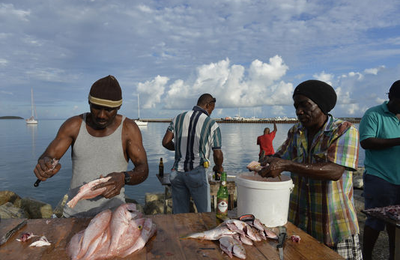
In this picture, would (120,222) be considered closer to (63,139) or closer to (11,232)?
(11,232)

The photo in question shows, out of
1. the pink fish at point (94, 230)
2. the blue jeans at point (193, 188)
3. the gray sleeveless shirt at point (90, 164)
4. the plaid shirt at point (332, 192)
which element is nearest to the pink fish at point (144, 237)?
the pink fish at point (94, 230)

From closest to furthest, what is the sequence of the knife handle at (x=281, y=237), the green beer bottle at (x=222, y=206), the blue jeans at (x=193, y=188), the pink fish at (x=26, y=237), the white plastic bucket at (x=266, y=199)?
the knife handle at (x=281, y=237)
the pink fish at (x=26, y=237)
the white plastic bucket at (x=266, y=199)
the green beer bottle at (x=222, y=206)
the blue jeans at (x=193, y=188)

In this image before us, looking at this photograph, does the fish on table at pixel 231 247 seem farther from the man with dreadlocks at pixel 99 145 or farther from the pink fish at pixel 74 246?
the man with dreadlocks at pixel 99 145

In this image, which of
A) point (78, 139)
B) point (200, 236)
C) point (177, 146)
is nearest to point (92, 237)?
point (200, 236)

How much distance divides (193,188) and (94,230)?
3.10m

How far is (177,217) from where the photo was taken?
276 cm

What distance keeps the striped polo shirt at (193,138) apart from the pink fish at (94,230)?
2.86 m

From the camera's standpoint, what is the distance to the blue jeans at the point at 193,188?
16.5 ft

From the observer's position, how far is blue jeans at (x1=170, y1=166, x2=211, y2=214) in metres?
5.04

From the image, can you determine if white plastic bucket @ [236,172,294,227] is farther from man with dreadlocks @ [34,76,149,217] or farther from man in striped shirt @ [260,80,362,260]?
man with dreadlocks @ [34,76,149,217]

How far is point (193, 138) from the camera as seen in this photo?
5.15 meters

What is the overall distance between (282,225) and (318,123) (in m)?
1.08

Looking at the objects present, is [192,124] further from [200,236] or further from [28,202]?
[28,202]

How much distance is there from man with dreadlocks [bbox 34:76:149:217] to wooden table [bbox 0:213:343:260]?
0.43m
